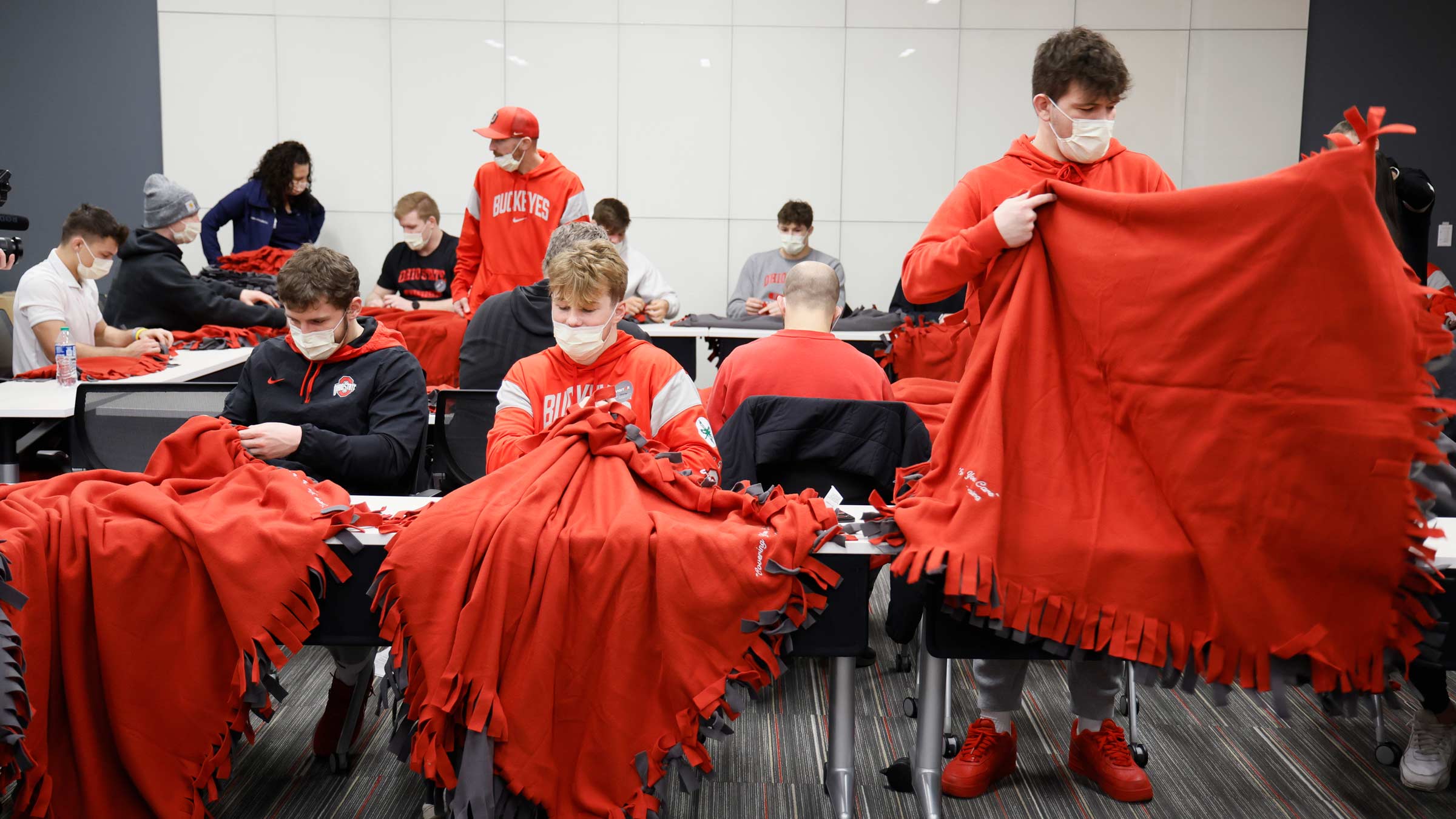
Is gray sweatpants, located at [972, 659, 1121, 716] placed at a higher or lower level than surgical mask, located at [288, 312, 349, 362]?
lower

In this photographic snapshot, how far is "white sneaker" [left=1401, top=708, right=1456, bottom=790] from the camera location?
2494 millimetres

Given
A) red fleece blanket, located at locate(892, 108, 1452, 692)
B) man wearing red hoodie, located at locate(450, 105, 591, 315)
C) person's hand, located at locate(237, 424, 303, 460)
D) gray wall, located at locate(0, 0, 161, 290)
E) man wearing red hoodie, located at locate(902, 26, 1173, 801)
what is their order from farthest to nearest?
gray wall, located at locate(0, 0, 161, 290) → man wearing red hoodie, located at locate(450, 105, 591, 315) → person's hand, located at locate(237, 424, 303, 460) → man wearing red hoodie, located at locate(902, 26, 1173, 801) → red fleece blanket, located at locate(892, 108, 1452, 692)

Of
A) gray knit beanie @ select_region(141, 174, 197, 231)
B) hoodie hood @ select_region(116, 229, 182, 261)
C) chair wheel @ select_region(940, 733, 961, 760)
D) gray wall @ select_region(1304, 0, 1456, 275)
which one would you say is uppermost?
gray wall @ select_region(1304, 0, 1456, 275)

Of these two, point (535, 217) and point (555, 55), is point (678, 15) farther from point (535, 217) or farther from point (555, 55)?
point (535, 217)

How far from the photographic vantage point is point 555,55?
6.89 metres

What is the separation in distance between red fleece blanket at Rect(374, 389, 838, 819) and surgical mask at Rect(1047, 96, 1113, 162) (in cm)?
92

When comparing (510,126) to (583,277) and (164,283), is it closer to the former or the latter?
(164,283)

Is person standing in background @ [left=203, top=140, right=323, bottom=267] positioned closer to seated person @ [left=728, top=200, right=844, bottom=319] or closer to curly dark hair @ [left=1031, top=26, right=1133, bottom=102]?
seated person @ [left=728, top=200, right=844, bottom=319]

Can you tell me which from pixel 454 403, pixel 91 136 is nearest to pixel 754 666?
pixel 454 403

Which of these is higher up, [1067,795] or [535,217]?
[535,217]

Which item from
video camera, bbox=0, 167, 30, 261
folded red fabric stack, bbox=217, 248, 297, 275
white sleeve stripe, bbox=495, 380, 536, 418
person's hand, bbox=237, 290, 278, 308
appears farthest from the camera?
folded red fabric stack, bbox=217, 248, 297, 275

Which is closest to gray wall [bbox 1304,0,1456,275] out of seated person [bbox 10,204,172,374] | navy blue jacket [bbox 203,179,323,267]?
navy blue jacket [bbox 203,179,323,267]

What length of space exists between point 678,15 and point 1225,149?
12.1 ft

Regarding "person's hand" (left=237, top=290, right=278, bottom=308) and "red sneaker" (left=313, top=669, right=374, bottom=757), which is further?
"person's hand" (left=237, top=290, right=278, bottom=308)
